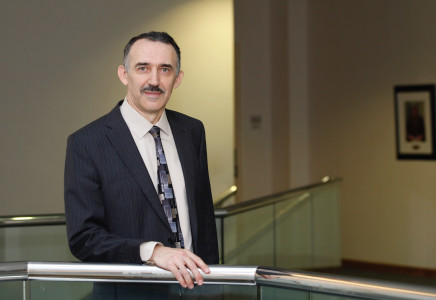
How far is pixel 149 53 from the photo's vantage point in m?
2.28

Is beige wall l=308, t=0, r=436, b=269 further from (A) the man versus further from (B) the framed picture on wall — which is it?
(A) the man

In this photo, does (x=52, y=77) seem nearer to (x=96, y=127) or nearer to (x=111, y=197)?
(x=96, y=127)

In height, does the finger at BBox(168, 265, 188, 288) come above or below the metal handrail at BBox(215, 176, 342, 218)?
below

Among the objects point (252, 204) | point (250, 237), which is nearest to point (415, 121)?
point (250, 237)

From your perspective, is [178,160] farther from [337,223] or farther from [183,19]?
[337,223]

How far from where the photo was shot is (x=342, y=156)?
30.2 ft

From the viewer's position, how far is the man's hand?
2077 mm

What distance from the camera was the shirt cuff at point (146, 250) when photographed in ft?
6.97

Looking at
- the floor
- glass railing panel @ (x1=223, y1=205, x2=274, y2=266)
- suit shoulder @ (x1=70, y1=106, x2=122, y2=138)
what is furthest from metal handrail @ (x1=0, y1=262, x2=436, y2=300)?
the floor

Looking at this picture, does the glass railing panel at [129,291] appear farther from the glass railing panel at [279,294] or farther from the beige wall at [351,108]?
the beige wall at [351,108]

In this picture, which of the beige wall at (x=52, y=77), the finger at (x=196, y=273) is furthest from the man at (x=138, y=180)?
the beige wall at (x=52, y=77)

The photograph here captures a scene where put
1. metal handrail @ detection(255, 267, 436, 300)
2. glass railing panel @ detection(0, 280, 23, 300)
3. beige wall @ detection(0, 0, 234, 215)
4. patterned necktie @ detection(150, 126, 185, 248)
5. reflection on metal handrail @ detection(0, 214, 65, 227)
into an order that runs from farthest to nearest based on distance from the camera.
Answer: beige wall @ detection(0, 0, 234, 215) → reflection on metal handrail @ detection(0, 214, 65, 227) → patterned necktie @ detection(150, 126, 185, 248) → glass railing panel @ detection(0, 280, 23, 300) → metal handrail @ detection(255, 267, 436, 300)

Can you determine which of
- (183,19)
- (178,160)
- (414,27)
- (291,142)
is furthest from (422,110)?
(178,160)

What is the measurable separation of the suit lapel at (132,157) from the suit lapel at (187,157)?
0.44 ft
